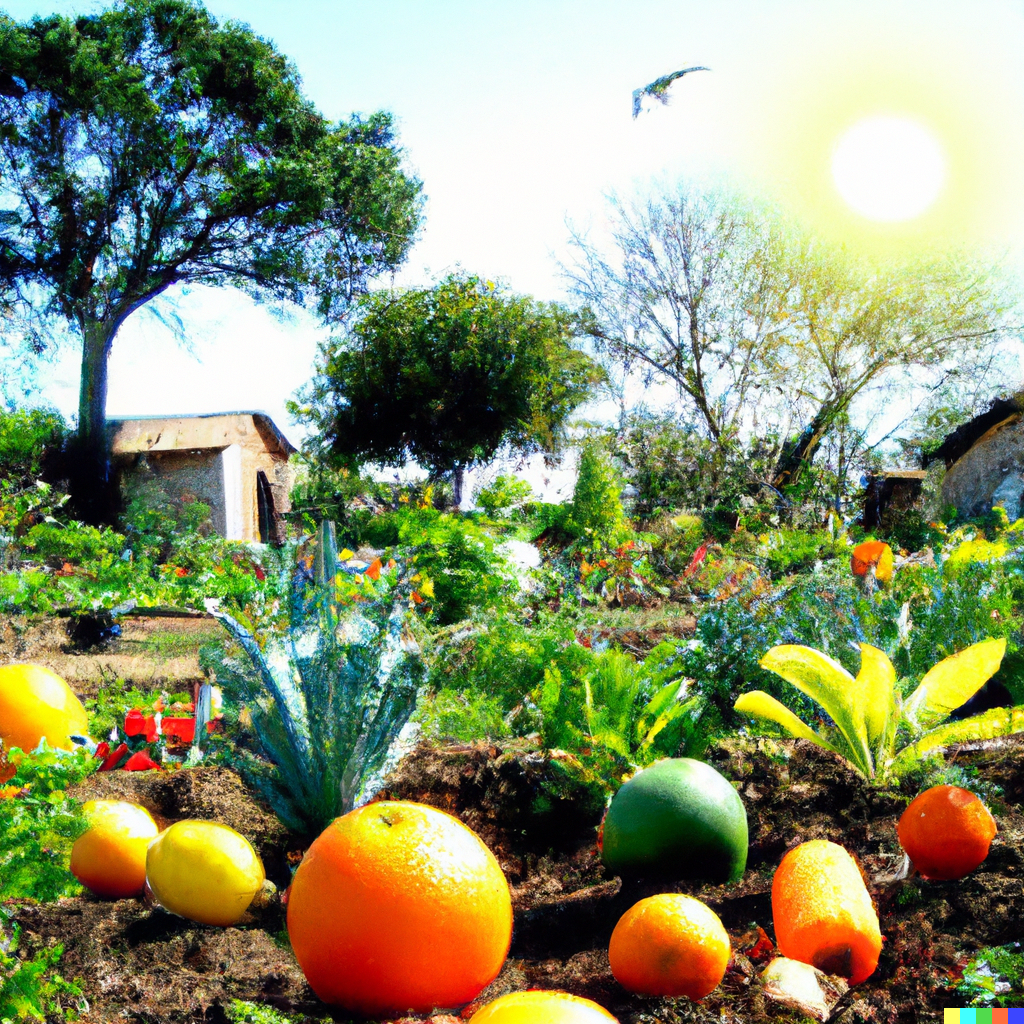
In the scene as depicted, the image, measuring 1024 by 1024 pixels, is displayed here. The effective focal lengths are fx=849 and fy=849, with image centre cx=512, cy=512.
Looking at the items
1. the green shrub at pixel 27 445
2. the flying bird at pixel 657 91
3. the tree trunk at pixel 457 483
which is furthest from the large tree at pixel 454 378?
the flying bird at pixel 657 91

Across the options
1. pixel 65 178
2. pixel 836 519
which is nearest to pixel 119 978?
pixel 836 519

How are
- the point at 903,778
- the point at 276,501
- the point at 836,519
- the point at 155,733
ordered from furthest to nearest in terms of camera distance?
1. the point at 276,501
2. the point at 836,519
3. the point at 155,733
4. the point at 903,778

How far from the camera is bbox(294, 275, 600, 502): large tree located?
56.2 feet

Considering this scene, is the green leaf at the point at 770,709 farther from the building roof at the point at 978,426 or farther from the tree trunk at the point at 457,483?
the tree trunk at the point at 457,483

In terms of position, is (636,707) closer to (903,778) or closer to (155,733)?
(903,778)

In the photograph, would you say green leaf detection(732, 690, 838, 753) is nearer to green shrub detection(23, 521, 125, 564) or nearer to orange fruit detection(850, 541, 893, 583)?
orange fruit detection(850, 541, 893, 583)

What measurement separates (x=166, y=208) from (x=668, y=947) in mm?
19756

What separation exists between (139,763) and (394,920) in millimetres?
2053

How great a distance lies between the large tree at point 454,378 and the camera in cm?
1712

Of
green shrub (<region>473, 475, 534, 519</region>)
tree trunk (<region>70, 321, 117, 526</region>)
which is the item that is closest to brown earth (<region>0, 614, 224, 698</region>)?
green shrub (<region>473, 475, 534, 519</region>)

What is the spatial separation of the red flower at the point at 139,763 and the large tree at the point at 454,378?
14.0 m

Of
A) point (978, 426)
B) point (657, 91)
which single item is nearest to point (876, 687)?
point (657, 91)

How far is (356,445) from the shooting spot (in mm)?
18219

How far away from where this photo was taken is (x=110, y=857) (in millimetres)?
2260
